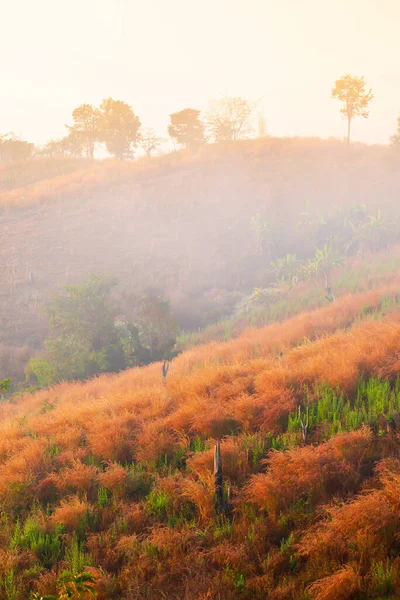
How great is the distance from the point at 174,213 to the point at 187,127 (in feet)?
66.6

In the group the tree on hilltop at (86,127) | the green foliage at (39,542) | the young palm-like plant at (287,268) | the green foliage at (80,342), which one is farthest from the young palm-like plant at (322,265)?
the tree on hilltop at (86,127)

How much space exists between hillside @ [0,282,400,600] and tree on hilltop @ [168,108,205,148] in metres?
49.1

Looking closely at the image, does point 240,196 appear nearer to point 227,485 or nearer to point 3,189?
point 3,189

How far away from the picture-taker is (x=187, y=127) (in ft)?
180

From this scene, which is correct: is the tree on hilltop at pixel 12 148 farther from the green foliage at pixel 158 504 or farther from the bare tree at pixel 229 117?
the green foliage at pixel 158 504

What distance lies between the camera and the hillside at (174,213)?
99.8 feet

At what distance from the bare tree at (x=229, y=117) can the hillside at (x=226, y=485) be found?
4824 cm

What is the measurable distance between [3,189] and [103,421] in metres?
43.0

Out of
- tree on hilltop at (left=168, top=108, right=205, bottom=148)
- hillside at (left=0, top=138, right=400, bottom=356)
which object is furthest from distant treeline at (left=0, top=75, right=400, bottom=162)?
hillside at (left=0, top=138, right=400, bottom=356)

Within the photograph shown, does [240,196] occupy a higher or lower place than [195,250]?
higher

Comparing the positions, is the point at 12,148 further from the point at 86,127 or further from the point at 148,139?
the point at 148,139

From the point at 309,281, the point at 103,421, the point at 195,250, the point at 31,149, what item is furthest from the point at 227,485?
the point at 31,149

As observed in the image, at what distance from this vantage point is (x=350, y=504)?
5598mm

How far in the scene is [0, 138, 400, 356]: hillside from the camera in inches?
1198
